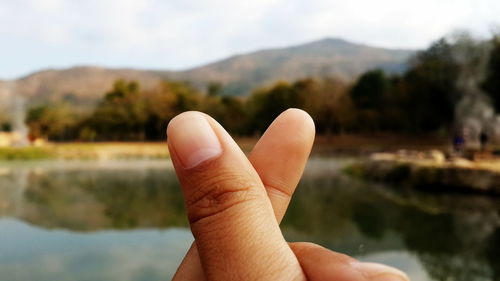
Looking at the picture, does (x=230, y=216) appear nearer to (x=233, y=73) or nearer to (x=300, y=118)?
(x=300, y=118)

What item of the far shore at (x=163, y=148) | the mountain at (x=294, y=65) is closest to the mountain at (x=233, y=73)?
the mountain at (x=294, y=65)

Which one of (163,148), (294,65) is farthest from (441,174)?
(294,65)

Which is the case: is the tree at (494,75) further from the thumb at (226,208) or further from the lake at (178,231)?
the thumb at (226,208)

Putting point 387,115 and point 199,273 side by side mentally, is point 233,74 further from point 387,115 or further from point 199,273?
point 199,273

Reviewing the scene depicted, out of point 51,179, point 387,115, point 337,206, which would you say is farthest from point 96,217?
point 387,115

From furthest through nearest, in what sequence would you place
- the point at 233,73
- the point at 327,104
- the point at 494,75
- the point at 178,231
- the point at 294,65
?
the point at 233,73
the point at 294,65
the point at 327,104
the point at 494,75
the point at 178,231

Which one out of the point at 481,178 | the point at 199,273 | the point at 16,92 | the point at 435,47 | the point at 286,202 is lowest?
the point at 16,92
